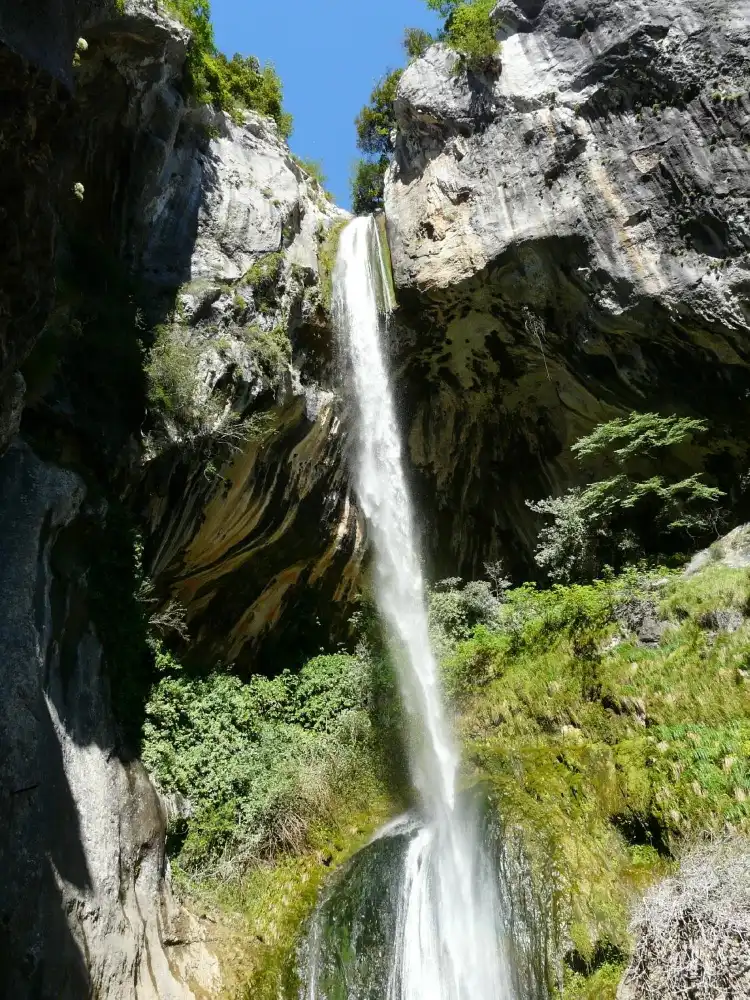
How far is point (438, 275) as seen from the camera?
11.8 meters

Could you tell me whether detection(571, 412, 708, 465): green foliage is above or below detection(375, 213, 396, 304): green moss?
below

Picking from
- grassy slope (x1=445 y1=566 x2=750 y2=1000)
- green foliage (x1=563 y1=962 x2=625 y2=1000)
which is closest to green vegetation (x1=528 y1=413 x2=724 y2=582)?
grassy slope (x1=445 y1=566 x2=750 y2=1000)

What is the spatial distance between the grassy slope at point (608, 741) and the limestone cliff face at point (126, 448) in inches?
133

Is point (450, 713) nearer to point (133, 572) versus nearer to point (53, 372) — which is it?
point (133, 572)

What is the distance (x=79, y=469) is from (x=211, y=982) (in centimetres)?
540

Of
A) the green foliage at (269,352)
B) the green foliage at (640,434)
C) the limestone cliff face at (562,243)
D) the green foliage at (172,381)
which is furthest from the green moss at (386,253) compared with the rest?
the green foliage at (172,381)

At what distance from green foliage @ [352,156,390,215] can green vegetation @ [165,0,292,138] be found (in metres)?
5.25

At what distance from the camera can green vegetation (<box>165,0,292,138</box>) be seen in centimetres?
1155

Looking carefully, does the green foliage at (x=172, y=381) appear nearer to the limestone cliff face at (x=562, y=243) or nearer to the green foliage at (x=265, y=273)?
the green foliage at (x=265, y=273)

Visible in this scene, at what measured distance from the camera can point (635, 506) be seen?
10.8 meters

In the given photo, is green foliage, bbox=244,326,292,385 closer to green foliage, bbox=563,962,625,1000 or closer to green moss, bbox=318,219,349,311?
green moss, bbox=318,219,349,311

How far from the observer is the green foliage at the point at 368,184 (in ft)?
69.7

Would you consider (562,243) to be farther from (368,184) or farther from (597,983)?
(368,184)

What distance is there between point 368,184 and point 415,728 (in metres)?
18.3
